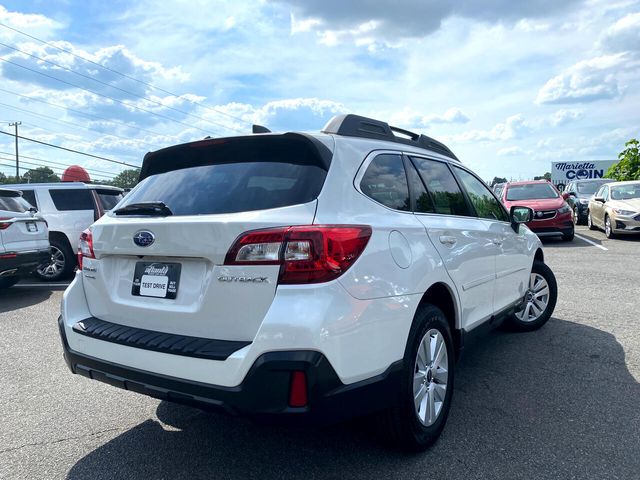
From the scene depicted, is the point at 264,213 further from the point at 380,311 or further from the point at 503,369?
the point at 503,369

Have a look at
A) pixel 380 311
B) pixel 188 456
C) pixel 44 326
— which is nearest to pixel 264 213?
pixel 380 311

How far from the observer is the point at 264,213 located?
2447 mm

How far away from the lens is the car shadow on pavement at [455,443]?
2723 millimetres

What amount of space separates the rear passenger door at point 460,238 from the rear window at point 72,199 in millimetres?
8090

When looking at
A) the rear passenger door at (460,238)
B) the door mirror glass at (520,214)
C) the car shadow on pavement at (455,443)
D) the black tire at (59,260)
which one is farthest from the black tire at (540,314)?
the black tire at (59,260)

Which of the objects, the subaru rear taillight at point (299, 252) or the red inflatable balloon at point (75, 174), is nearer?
the subaru rear taillight at point (299, 252)

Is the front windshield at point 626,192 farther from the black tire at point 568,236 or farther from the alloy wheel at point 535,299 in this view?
the alloy wheel at point 535,299

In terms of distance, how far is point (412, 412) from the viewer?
8.87 feet

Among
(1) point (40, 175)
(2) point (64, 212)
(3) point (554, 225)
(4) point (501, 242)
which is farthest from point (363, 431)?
(1) point (40, 175)

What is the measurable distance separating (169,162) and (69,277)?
7786mm

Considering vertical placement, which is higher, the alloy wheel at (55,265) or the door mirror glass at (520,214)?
the door mirror glass at (520,214)

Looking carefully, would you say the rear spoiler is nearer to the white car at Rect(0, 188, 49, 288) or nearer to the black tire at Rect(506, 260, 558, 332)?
the black tire at Rect(506, 260, 558, 332)

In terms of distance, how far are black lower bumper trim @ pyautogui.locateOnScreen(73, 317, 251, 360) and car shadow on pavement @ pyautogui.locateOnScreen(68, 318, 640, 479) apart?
2.40ft

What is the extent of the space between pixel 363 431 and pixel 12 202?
7329 millimetres
